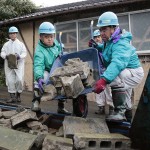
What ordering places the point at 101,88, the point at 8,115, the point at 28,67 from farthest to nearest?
1. the point at 28,67
2. the point at 8,115
3. the point at 101,88

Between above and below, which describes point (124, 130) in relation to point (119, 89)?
below

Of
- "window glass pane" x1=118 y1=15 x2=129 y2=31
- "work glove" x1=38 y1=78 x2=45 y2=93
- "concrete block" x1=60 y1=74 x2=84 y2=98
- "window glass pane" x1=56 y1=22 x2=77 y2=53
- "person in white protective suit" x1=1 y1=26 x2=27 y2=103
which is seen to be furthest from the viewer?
"window glass pane" x1=56 y1=22 x2=77 y2=53

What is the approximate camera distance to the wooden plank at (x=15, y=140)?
350cm

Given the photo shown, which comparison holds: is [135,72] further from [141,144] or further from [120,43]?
[141,144]

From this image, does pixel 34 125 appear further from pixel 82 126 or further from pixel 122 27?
pixel 122 27

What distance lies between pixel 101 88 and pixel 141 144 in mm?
855

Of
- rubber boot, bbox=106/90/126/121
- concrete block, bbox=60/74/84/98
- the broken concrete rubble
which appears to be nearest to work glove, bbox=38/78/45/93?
the broken concrete rubble

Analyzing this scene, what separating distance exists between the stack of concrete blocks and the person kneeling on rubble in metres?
0.30

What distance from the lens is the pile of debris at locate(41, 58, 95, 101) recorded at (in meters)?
4.07

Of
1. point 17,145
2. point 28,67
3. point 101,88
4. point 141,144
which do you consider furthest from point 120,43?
point 28,67

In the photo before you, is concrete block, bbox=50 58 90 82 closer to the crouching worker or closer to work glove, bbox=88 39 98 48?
the crouching worker

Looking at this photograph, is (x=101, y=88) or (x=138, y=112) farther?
(x=101, y=88)

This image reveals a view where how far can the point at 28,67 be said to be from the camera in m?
12.4

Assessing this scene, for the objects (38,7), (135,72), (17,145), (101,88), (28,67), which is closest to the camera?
(17,145)
